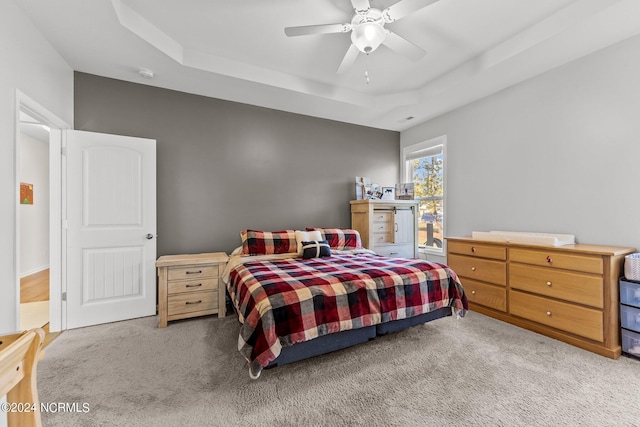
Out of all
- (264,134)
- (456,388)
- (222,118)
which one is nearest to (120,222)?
(222,118)

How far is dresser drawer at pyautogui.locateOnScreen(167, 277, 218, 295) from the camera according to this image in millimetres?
2920

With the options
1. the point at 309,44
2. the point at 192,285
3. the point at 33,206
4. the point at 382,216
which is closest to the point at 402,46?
the point at 309,44

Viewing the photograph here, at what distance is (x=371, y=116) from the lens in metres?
4.33

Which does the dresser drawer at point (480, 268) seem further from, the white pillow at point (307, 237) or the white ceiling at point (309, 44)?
the white ceiling at point (309, 44)

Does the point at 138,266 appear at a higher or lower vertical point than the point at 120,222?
lower

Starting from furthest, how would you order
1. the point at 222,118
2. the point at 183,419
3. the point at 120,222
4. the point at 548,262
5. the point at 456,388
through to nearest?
the point at 222,118 < the point at 120,222 < the point at 548,262 < the point at 456,388 < the point at 183,419

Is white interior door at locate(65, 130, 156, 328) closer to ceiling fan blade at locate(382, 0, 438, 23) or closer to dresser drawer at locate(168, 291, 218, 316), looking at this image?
dresser drawer at locate(168, 291, 218, 316)

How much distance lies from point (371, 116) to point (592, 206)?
9.35 ft

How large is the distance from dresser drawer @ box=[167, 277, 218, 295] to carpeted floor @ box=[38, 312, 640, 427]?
18.7 inches

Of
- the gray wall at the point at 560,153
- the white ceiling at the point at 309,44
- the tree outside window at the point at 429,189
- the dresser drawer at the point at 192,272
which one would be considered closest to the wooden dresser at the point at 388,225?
the tree outside window at the point at 429,189

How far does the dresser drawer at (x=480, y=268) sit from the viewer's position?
2.96 metres

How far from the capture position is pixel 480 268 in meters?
3.15

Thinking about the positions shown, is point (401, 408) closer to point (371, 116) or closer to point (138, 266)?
point (138, 266)

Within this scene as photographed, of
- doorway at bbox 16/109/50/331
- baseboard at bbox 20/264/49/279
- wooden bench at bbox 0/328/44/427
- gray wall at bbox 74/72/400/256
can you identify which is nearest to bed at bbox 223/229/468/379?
gray wall at bbox 74/72/400/256
